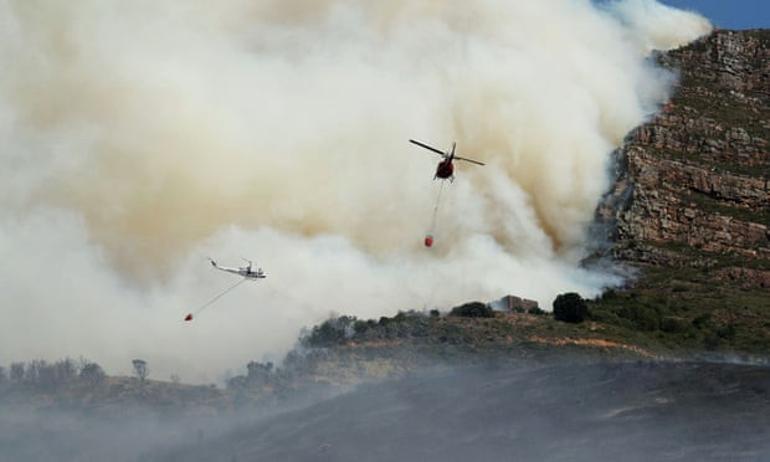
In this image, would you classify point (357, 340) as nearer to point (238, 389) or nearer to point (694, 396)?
point (238, 389)

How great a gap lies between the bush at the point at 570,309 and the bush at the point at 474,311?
7747mm

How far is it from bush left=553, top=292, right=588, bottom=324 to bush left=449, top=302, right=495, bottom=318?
25.4 ft

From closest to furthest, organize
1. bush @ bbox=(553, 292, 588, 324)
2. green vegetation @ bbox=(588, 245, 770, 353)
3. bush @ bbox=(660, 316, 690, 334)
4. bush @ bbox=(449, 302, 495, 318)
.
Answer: green vegetation @ bbox=(588, 245, 770, 353), bush @ bbox=(660, 316, 690, 334), bush @ bbox=(553, 292, 588, 324), bush @ bbox=(449, 302, 495, 318)

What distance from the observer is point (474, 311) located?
176875 millimetres

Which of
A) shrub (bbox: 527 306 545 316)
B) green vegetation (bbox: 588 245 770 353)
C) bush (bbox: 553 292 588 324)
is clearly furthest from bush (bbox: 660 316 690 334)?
shrub (bbox: 527 306 545 316)

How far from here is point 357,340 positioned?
17388 cm

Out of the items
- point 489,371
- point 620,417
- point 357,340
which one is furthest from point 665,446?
point 357,340

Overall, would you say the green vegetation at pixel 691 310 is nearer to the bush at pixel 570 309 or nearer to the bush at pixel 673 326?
the bush at pixel 673 326

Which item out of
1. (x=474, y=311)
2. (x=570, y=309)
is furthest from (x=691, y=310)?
(x=474, y=311)

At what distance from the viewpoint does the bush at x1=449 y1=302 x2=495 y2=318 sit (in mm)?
176625

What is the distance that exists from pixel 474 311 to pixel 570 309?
11352 millimetres

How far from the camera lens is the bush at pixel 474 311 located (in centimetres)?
17662

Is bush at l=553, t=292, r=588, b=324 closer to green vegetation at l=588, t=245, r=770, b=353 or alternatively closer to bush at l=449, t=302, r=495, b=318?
green vegetation at l=588, t=245, r=770, b=353

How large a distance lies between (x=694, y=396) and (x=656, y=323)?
2912 cm
